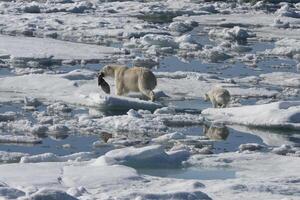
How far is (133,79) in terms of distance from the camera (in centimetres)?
1249

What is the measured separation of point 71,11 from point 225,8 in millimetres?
5722

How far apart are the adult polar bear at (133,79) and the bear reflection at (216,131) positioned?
5.85ft

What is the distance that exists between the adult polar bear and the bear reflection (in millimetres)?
1782

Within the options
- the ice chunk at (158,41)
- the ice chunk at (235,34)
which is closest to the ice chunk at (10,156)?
the ice chunk at (158,41)

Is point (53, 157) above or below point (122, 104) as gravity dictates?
above

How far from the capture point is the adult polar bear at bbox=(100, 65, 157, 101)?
12.3 m

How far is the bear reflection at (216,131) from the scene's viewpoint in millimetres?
10060

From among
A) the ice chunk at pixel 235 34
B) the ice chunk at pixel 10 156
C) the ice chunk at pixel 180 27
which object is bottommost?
the ice chunk at pixel 180 27

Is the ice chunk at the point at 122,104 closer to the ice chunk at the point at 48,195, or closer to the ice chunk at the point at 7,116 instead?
the ice chunk at the point at 7,116

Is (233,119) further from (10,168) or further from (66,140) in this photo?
(10,168)

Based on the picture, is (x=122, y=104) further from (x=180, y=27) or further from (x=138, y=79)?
(x=180, y=27)

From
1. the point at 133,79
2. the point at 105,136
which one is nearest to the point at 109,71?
the point at 133,79

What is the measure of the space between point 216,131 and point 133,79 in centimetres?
245

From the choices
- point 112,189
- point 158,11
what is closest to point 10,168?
point 112,189
